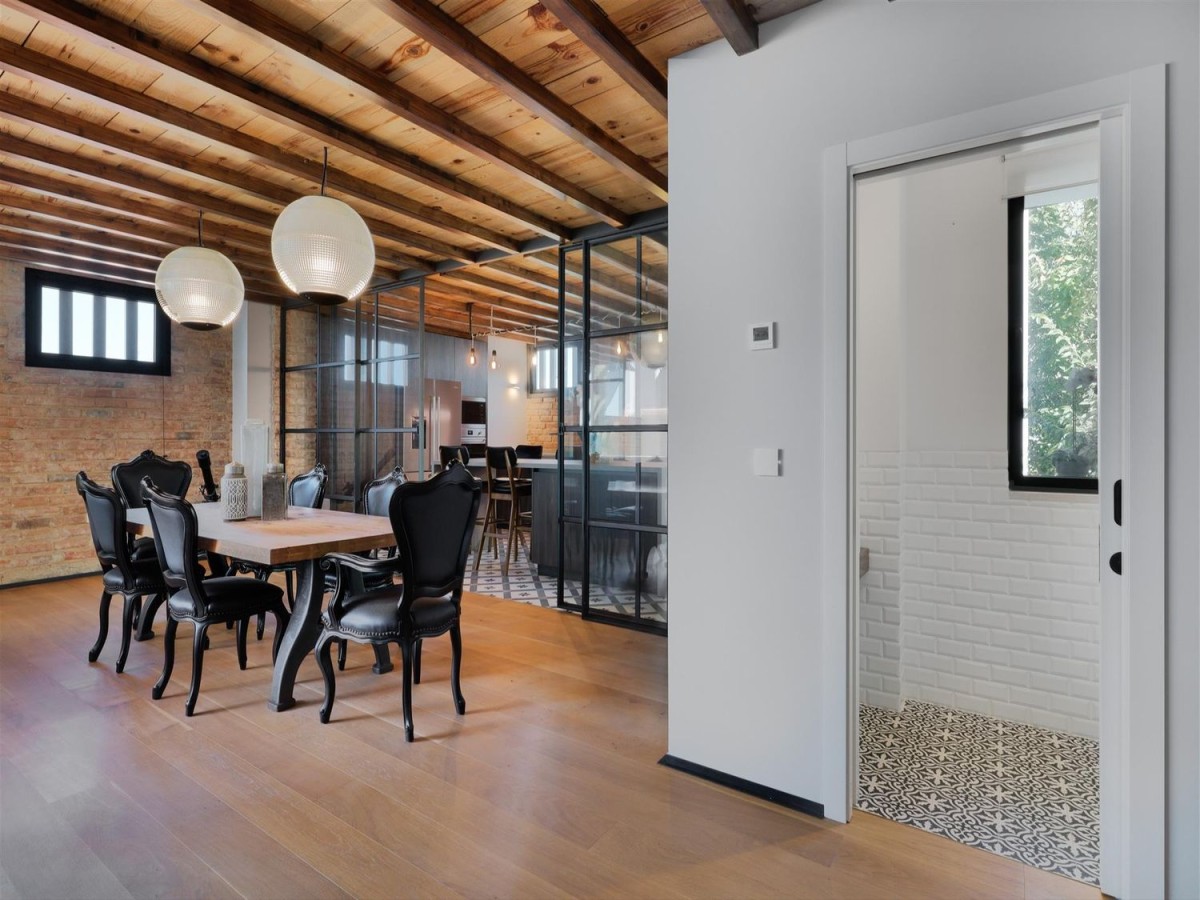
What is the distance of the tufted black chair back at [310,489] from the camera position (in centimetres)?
416

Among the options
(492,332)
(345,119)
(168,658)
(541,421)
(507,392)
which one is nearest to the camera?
(168,658)

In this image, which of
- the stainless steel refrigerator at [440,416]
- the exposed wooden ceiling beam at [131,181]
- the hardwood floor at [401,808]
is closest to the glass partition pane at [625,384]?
the hardwood floor at [401,808]

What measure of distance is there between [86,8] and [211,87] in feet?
1.50

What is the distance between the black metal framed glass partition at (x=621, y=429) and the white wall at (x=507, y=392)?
16.1 ft

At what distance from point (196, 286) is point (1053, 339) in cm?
397

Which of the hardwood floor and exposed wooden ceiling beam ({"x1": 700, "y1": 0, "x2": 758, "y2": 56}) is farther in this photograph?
exposed wooden ceiling beam ({"x1": 700, "y1": 0, "x2": 758, "y2": 56})

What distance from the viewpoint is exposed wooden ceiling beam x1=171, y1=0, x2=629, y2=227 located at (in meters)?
2.10

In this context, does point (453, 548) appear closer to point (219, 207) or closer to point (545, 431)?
point (219, 207)

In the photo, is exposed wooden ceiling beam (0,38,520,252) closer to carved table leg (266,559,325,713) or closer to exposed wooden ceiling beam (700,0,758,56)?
carved table leg (266,559,325,713)

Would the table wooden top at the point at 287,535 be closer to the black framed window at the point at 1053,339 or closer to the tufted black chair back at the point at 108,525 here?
the tufted black chair back at the point at 108,525

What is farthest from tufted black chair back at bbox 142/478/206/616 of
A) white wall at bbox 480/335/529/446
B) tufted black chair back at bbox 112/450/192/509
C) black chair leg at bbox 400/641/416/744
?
white wall at bbox 480/335/529/446

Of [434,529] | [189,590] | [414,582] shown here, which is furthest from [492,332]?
[414,582]

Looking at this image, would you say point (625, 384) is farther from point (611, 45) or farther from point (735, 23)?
point (735, 23)

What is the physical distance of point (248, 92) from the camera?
2.60m
